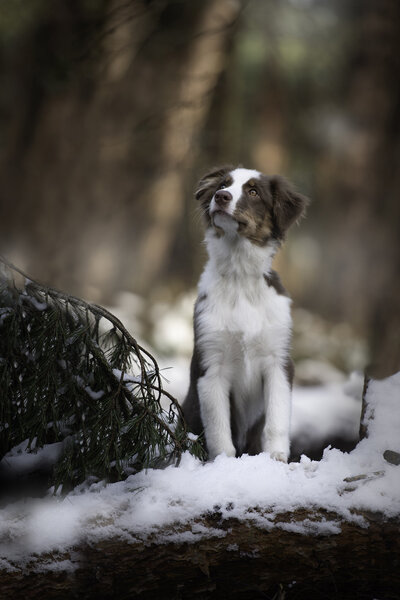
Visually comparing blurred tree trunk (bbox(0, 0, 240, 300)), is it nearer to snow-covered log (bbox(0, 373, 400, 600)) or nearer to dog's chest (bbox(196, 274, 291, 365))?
dog's chest (bbox(196, 274, 291, 365))

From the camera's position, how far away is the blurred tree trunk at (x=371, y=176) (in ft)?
20.1

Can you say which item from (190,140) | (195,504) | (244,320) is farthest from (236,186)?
(190,140)

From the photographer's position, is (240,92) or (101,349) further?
(240,92)

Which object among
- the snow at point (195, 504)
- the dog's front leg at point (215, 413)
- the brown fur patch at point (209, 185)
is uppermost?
the brown fur patch at point (209, 185)

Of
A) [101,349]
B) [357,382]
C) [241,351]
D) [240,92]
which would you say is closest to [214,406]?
[241,351]

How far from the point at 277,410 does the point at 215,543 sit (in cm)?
101

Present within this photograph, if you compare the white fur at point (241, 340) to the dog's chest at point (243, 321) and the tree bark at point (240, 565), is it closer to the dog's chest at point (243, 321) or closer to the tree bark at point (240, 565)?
the dog's chest at point (243, 321)

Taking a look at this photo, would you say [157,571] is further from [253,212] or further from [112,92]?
[112,92]

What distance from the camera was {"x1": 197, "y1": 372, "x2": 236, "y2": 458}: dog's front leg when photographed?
3.33 m

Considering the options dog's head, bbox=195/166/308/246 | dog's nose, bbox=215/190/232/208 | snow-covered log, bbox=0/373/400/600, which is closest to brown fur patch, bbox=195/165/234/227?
dog's head, bbox=195/166/308/246

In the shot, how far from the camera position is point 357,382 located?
4895mm

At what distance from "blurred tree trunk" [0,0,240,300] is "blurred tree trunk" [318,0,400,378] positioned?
51.0 inches

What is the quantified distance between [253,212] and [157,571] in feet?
5.85

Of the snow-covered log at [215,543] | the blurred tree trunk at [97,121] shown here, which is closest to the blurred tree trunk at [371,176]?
the blurred tree trunk at [97,121]
